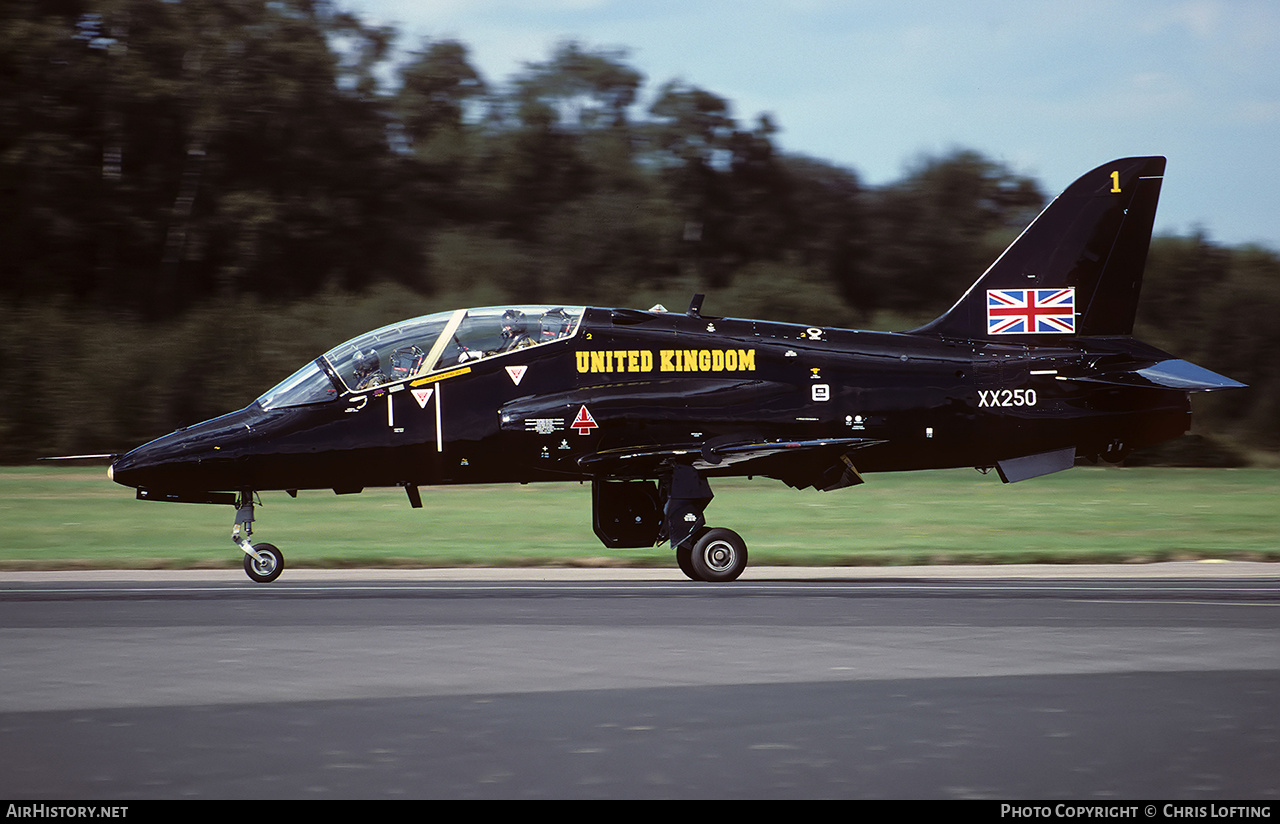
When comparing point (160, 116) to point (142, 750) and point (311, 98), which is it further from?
point (142, 750)

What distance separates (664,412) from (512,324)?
195 cm

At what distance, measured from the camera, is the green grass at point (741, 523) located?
1906 cm

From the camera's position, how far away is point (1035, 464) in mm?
17359

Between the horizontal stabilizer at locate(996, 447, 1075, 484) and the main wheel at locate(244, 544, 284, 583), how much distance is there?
8.21 metres

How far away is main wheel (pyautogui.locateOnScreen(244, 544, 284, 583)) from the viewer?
15.8 metres

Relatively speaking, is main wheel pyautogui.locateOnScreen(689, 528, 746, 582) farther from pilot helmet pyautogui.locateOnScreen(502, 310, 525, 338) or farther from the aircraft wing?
pilot helmet pyautogui.locateOnScreen(502, 310, 525, 338)

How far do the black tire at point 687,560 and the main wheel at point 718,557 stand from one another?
0.02m

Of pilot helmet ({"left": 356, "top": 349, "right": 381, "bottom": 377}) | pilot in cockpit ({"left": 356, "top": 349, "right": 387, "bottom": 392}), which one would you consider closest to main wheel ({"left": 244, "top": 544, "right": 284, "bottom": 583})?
pilot in cockpit ({"left": 356, "top": 349, "right": 387, "bottom": 392})

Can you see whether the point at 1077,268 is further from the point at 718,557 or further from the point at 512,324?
the point at 512,324

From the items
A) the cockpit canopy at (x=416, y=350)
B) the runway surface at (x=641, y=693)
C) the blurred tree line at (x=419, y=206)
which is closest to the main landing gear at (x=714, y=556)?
the runway surface at (x=641, y=693)

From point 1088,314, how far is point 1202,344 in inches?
831

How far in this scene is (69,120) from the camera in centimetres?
4219

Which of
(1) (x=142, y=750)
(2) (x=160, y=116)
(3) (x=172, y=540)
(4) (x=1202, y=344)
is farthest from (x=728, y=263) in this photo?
(1) (x=142, y=750)

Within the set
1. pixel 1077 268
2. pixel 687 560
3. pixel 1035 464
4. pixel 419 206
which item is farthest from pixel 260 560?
pixel 419 206
